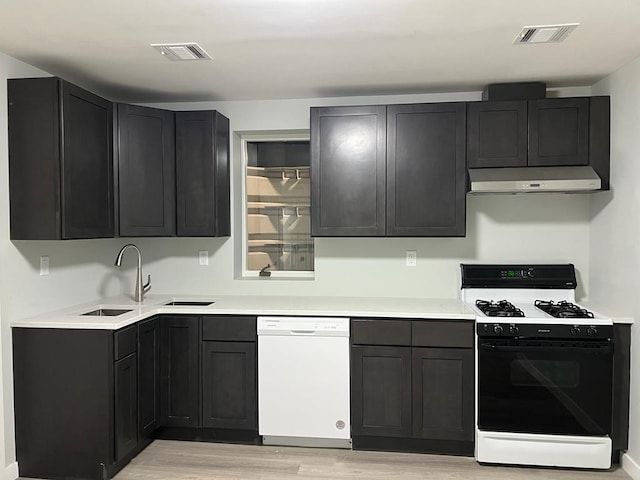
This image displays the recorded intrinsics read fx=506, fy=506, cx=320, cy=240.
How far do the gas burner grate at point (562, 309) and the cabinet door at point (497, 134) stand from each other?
952 mm

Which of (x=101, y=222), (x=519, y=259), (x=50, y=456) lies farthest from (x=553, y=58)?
(x=50, y=456)

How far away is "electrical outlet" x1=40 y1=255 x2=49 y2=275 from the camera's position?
123 inches

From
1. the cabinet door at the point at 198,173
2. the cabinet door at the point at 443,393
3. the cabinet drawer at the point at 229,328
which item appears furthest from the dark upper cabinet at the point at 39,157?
the cabinet door at the point at 443,393

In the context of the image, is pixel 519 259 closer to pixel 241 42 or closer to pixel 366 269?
pixel 366 269

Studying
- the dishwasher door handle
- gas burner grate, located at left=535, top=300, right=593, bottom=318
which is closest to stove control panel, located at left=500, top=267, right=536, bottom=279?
gas burner grate, located at left=535, top=300, right=593, bottom=318

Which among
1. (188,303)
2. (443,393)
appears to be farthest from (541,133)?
(188,303)

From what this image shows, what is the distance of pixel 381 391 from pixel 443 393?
390mm

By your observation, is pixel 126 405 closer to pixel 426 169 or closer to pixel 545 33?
pixel 426 169

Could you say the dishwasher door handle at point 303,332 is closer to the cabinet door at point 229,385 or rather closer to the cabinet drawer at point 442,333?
the cabinet door at point 229,385

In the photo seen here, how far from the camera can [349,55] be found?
9.52ft

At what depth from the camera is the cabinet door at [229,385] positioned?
11.1ft

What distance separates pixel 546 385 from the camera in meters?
3.05

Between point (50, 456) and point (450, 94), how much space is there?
3.53 m

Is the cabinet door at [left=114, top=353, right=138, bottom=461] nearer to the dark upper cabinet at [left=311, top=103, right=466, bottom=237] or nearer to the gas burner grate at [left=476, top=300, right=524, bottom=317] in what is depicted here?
the dark upper cabinet at [left=311, top=103, right=466, bottom=237]
